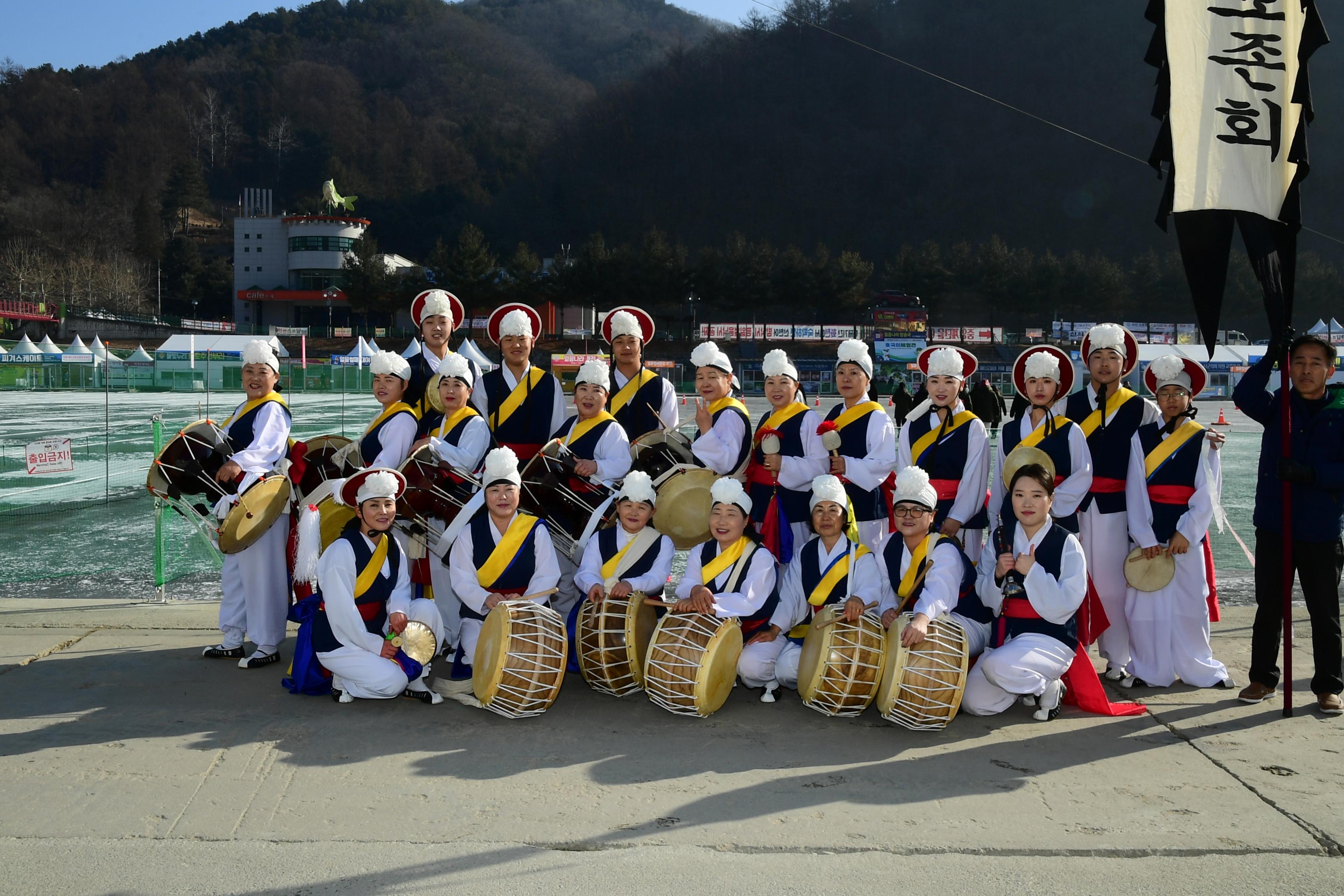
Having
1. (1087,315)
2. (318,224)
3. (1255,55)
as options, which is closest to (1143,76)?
(1087,315)

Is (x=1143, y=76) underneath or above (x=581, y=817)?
above

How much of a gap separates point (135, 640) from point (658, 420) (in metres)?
3.58

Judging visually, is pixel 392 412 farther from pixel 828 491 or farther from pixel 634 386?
pixel 828 491

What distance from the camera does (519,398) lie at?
21.6 feet

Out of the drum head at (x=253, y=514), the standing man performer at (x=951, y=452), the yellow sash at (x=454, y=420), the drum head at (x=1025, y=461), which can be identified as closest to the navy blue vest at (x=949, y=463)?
the standing man performer at (x=951, y=452)

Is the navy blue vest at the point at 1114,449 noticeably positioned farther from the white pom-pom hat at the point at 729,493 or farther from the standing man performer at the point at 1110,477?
the white pom-pom hat at the point at 729,493

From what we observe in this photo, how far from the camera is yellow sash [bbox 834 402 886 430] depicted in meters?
6.19

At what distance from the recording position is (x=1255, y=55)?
17.6 ft

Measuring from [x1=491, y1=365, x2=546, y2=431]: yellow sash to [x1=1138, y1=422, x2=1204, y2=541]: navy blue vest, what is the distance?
3660 millimetres

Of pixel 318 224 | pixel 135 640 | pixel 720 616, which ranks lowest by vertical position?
pixel 135 640

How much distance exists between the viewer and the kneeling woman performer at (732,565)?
547 centimetres

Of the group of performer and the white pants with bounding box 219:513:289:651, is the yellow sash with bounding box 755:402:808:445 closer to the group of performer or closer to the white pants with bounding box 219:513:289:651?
the group of performer

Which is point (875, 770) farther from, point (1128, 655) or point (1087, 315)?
point (1087, 315)

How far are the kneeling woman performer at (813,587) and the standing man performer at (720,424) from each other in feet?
2.31
